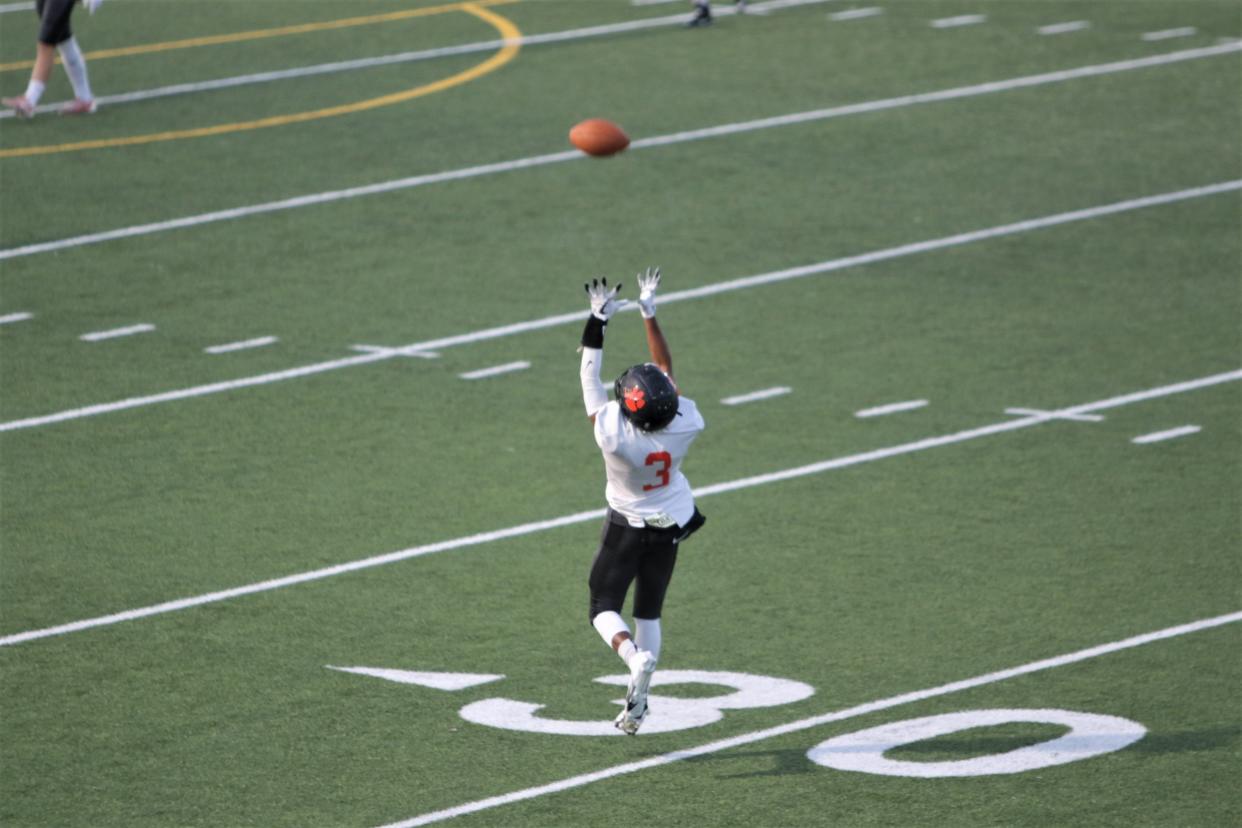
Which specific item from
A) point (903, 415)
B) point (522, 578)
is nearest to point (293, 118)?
point (903, 415)

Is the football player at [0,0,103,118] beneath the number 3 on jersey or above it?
above

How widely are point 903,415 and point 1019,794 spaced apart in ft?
17.4

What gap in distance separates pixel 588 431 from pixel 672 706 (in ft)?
13.3

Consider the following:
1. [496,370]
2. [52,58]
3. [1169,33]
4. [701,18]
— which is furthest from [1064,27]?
[496,370]

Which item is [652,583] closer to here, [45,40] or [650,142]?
[650,142]

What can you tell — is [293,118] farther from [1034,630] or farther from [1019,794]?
[1019,794]

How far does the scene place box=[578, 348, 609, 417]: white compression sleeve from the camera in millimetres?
8836

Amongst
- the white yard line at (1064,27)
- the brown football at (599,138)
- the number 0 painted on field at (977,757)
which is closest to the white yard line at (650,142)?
the white yard line at (1064,27)

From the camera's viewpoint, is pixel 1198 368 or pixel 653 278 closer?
pixel 653 278

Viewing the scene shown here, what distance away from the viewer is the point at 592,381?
8.90 meters

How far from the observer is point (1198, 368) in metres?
14.3

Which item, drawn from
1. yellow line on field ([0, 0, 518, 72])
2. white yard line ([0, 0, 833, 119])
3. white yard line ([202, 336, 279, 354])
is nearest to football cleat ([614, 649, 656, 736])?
white yard line ([202, 336, 279, 354])

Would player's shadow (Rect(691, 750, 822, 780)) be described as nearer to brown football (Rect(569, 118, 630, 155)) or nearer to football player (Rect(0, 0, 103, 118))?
brown football (Rect(569, 118, 630, 155))

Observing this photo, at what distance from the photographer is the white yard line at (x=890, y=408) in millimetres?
13430
